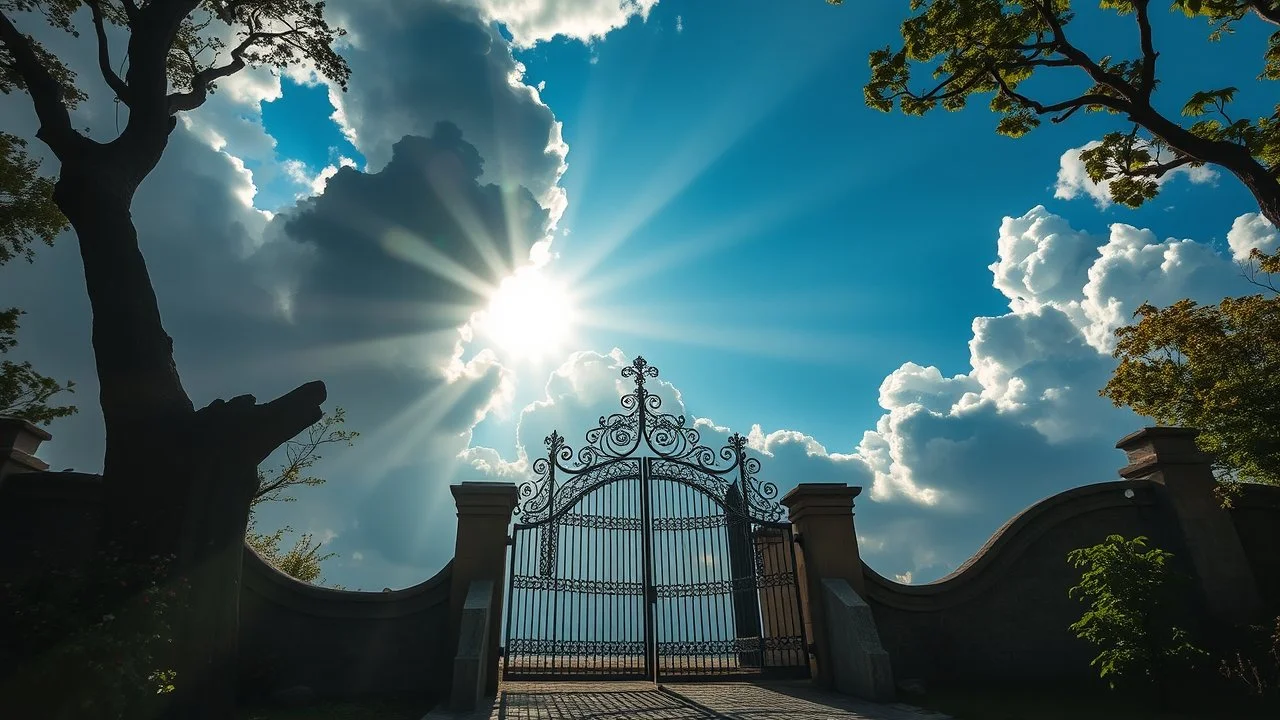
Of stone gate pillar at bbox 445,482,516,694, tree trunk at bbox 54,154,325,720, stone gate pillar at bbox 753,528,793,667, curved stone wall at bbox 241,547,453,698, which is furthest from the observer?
stone gate pillar at bbox 753,528,793,667

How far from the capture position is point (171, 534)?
5.86m

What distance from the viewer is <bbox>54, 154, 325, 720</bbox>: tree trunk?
227 inches

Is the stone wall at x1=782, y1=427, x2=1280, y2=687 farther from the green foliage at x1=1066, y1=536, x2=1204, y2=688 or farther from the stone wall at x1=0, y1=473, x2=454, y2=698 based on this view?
the stone wall at x1=0, y1=473, x2=454, y2=698

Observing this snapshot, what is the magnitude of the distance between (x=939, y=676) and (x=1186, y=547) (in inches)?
159

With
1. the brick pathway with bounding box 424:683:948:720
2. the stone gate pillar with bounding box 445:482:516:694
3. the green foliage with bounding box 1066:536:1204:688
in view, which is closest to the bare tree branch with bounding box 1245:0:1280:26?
the green foliage with bounding box 1066:536:1204:688

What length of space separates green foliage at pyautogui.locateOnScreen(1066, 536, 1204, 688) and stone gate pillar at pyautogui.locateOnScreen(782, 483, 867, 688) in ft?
9.73

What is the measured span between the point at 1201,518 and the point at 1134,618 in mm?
3565

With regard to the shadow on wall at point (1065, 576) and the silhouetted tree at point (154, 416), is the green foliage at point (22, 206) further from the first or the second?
the shadow on wall at point (1065, 576)

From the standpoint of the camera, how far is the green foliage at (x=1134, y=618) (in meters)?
7.09

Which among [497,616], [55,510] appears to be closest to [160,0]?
[55,510]

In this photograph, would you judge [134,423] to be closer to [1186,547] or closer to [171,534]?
[171,534]

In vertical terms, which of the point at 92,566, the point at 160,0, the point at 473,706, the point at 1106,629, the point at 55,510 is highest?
the point at 160,0

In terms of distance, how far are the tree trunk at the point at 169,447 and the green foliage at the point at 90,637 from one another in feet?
0.60

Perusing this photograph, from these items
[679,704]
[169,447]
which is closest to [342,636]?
[169,447]
